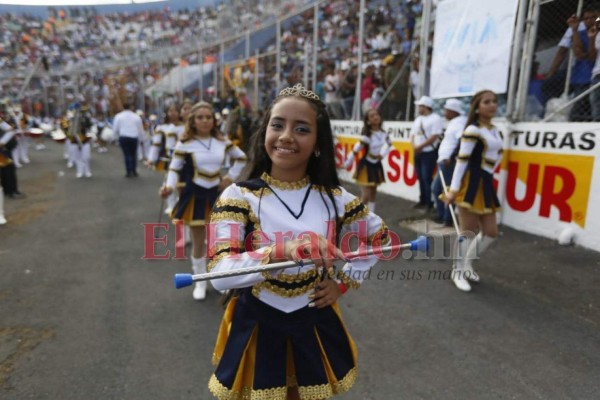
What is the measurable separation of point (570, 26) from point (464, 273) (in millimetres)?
3756

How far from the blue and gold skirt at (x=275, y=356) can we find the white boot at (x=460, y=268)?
2888 millimetres

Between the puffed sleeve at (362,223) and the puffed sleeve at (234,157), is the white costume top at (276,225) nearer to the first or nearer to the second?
the puffed sleeve at (362,223)

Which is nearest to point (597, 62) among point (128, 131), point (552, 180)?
point (552, 180)

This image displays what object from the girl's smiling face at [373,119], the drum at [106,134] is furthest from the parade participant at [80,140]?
the girl's smiling face at [373,119]

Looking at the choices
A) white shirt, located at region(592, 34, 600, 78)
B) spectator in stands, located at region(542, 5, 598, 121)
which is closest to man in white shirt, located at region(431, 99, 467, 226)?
spectator in stands, located at region(542, 5, 598, 121)

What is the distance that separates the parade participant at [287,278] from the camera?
1.65m

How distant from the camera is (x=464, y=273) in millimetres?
4410

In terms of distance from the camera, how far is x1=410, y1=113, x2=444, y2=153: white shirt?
6941 mm

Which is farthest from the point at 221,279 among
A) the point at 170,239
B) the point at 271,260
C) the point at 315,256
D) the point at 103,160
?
the point at 103,160

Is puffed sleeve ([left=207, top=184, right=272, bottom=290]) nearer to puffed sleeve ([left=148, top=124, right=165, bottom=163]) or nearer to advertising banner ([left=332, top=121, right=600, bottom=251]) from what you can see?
advertising banner ([left=332, top=121, right=600, bottom=251])

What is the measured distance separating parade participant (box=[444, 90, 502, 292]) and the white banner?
9.06 ft

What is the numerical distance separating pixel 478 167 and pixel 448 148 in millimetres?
1425

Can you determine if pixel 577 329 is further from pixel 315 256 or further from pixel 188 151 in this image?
pixel 188 151

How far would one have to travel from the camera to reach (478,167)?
413 cm
